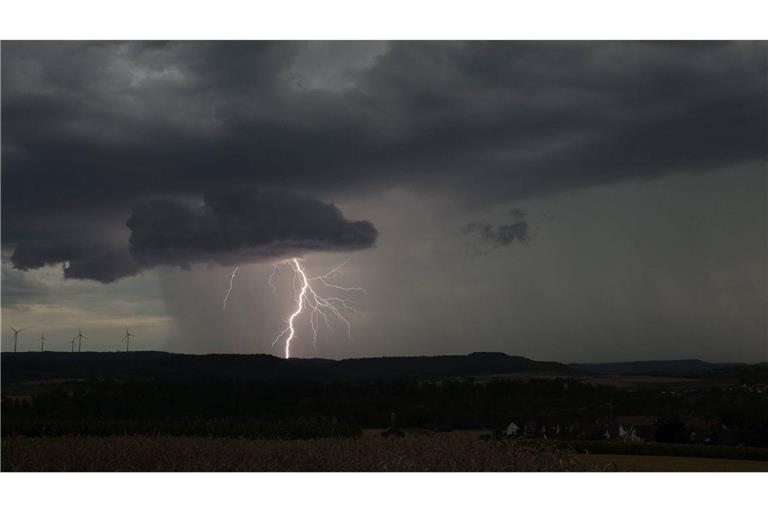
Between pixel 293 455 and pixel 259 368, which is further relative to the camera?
pixel 259 368

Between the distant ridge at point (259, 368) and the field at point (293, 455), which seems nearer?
the field at point (293, 455)

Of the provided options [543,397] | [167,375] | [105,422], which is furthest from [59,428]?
[543,397]

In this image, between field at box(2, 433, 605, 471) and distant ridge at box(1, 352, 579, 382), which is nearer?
field at box(2, 433, 605, 471)

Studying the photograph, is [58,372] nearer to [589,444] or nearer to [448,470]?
[448,470]

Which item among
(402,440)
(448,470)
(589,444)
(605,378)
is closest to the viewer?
(448,470)
